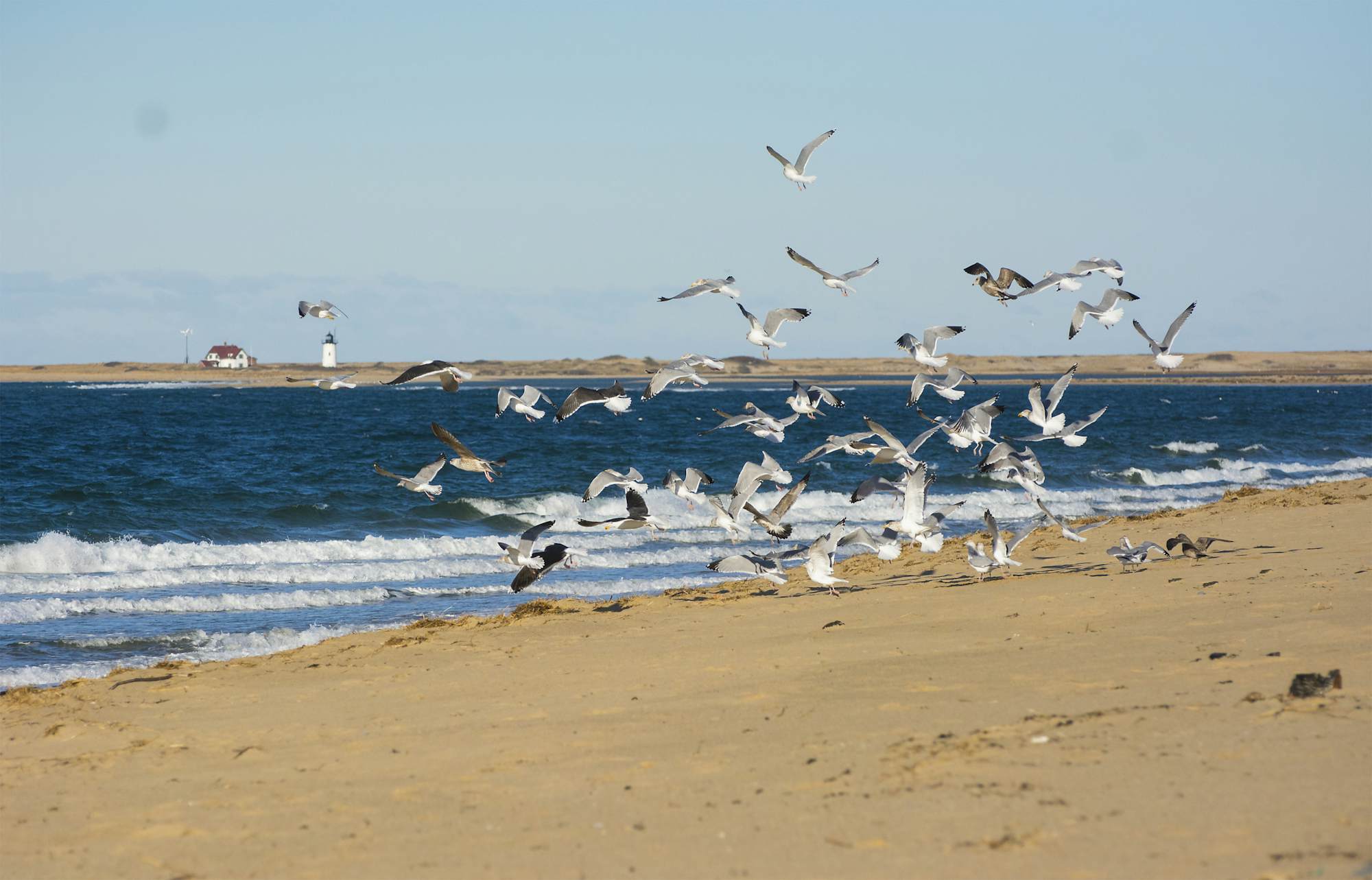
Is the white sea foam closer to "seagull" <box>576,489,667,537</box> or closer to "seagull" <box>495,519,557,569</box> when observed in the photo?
"seagull" <box>576,489,667,537</box>

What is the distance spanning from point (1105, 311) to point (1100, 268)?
443 mm

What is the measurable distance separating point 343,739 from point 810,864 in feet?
11.9

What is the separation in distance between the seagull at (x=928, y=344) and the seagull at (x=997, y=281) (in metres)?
0.52

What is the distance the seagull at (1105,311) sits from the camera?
1177 cm

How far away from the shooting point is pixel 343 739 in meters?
7.09

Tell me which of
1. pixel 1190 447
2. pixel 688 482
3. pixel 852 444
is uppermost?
pixel 852 444

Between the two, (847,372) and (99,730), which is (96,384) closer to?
(847,372)

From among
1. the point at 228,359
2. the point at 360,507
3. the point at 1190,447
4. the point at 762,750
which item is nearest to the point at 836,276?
the point at 762,750

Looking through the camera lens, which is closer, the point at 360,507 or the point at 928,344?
the point at 928,344

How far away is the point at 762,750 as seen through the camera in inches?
241

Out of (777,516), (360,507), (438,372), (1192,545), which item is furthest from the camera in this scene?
(360,507)

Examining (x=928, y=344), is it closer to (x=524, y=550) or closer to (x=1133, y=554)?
(x=1133, y=554)

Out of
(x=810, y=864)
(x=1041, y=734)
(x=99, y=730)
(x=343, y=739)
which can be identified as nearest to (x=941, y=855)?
(x=810, y=864)

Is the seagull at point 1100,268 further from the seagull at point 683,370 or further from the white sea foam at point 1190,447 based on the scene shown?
the white sea foam at point 1190,447
